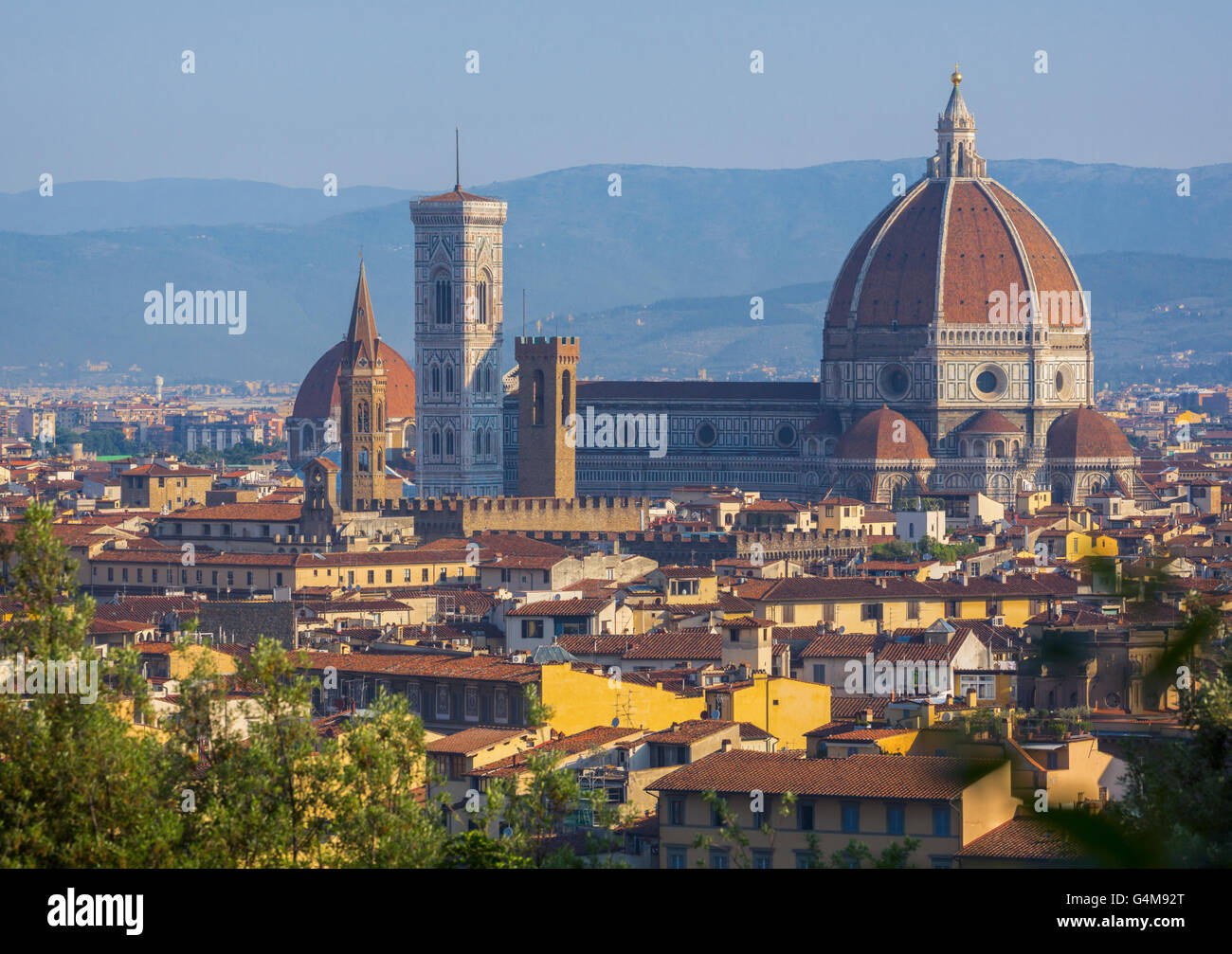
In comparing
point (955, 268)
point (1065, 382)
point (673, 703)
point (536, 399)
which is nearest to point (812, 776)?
point (673, 703)

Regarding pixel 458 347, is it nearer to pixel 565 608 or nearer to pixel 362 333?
pixel 362 333

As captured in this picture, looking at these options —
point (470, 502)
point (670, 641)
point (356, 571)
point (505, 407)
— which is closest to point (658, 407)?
point (505, 407)

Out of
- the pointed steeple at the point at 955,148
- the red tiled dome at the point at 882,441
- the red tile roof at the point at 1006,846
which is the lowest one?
the red tile roof at the point at 1006,846

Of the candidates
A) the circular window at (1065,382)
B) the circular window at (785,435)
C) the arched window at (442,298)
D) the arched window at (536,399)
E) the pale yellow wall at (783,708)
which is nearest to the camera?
the pale yellow wall at (783,708)

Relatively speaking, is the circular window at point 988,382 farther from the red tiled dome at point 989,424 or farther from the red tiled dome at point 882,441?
the red tiled dome at point 882,441

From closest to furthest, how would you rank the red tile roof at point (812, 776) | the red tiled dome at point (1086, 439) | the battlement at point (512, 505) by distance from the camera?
the red tile roof at point (812, 776), the battlement at point (512, 505), the red tiled dome at point (1086, 439)

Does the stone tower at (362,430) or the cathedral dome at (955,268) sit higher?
the cathedral dome at (955,268)

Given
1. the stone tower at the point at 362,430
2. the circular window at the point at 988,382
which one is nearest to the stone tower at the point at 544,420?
the stone tower at the point at 362,430
